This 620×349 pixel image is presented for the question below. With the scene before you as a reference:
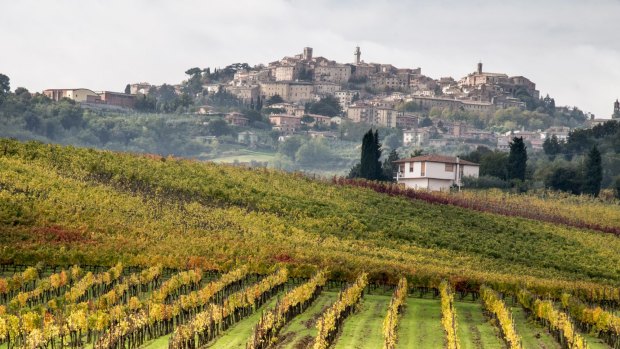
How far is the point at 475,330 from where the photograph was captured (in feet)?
116

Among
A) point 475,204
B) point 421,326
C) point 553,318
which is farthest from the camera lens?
point 475,204

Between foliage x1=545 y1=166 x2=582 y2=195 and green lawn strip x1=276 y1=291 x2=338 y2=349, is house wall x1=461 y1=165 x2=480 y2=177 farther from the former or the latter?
green lawn strip x1=276 y1=291 x2=338 y2=349

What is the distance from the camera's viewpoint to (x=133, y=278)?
3997 centimetres

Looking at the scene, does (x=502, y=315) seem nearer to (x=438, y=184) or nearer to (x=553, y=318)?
(x=553, y=318)

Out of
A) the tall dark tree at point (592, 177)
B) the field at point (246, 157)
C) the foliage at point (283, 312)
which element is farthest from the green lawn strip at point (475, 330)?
the field at point (246, 157)

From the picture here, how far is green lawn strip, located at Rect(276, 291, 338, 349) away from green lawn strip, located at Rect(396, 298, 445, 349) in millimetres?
2568

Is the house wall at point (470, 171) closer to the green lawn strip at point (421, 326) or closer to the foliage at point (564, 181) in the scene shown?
the foliage at point (564, 181)

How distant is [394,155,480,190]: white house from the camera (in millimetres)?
96750

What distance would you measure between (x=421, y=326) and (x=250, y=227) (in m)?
28.7

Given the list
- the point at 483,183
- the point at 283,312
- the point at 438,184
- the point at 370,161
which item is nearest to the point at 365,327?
the point at 283,312

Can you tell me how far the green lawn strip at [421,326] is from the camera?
32.0 metres

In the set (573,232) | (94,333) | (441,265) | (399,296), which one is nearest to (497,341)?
(399,296)

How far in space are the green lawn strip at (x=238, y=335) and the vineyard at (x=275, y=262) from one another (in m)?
0.09

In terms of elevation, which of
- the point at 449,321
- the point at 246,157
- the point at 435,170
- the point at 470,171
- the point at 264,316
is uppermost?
the point at 435,170
